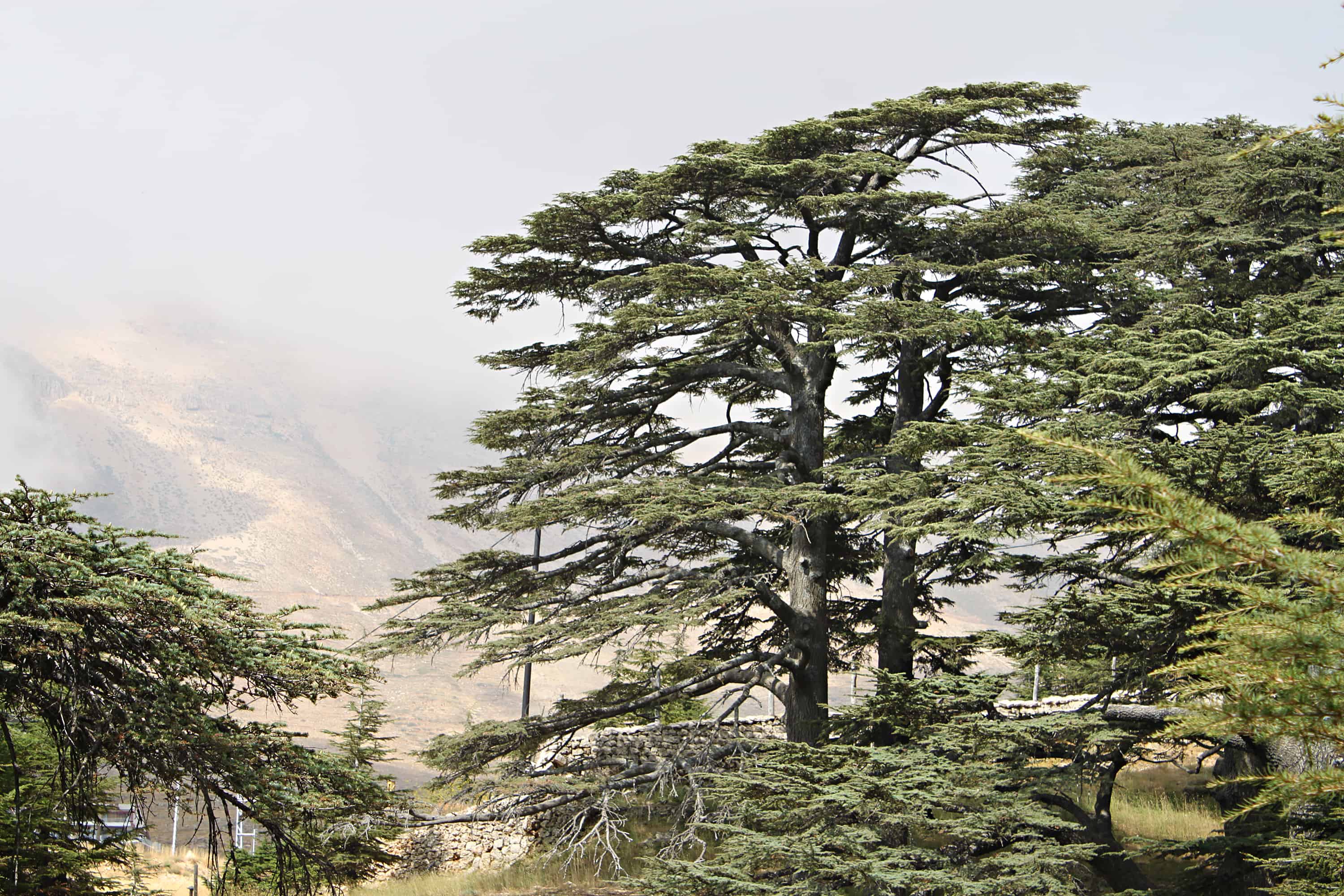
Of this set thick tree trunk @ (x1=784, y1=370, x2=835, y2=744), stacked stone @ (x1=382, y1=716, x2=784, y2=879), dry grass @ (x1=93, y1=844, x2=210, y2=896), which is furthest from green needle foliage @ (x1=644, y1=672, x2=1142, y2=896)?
dry grass @ (x1=93, y1=844, x2=210, y2=896)

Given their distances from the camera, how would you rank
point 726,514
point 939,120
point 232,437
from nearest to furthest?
point 726,514 → point 939,120 → point 232,437

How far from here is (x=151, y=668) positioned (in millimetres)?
7246

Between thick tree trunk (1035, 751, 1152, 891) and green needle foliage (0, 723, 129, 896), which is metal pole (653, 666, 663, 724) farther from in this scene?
green needle foliage (0, 723, 129, 896)

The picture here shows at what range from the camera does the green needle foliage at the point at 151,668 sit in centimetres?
655

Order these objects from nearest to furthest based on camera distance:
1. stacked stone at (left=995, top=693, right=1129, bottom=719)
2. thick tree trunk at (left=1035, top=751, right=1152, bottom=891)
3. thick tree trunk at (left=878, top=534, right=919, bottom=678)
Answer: thick tree trunk at (left=1035, top=751, right=1152, bottom=891) → thick tree trunk at (left=878, top=534, right=919, bottom=678) → stacked stone at (left=995, top=693, right=1129, bottom=719)

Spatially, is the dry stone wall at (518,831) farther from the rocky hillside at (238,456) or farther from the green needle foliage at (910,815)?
the rocky hillside at (238,456)

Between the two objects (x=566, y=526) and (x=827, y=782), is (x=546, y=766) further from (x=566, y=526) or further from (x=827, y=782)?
(x=827, y=782)

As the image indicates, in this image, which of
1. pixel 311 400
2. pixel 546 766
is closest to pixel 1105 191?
pixel 546 766

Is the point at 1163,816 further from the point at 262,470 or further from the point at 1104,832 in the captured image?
the point at 262,470

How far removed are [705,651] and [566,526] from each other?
354 centimetres

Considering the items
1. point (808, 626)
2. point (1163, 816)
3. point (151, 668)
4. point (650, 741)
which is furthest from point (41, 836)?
point (1163, 816)

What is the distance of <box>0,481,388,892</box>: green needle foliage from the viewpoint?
21.5ft

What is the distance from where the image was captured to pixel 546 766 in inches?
720

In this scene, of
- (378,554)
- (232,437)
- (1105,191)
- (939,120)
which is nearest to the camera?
(939,120)
